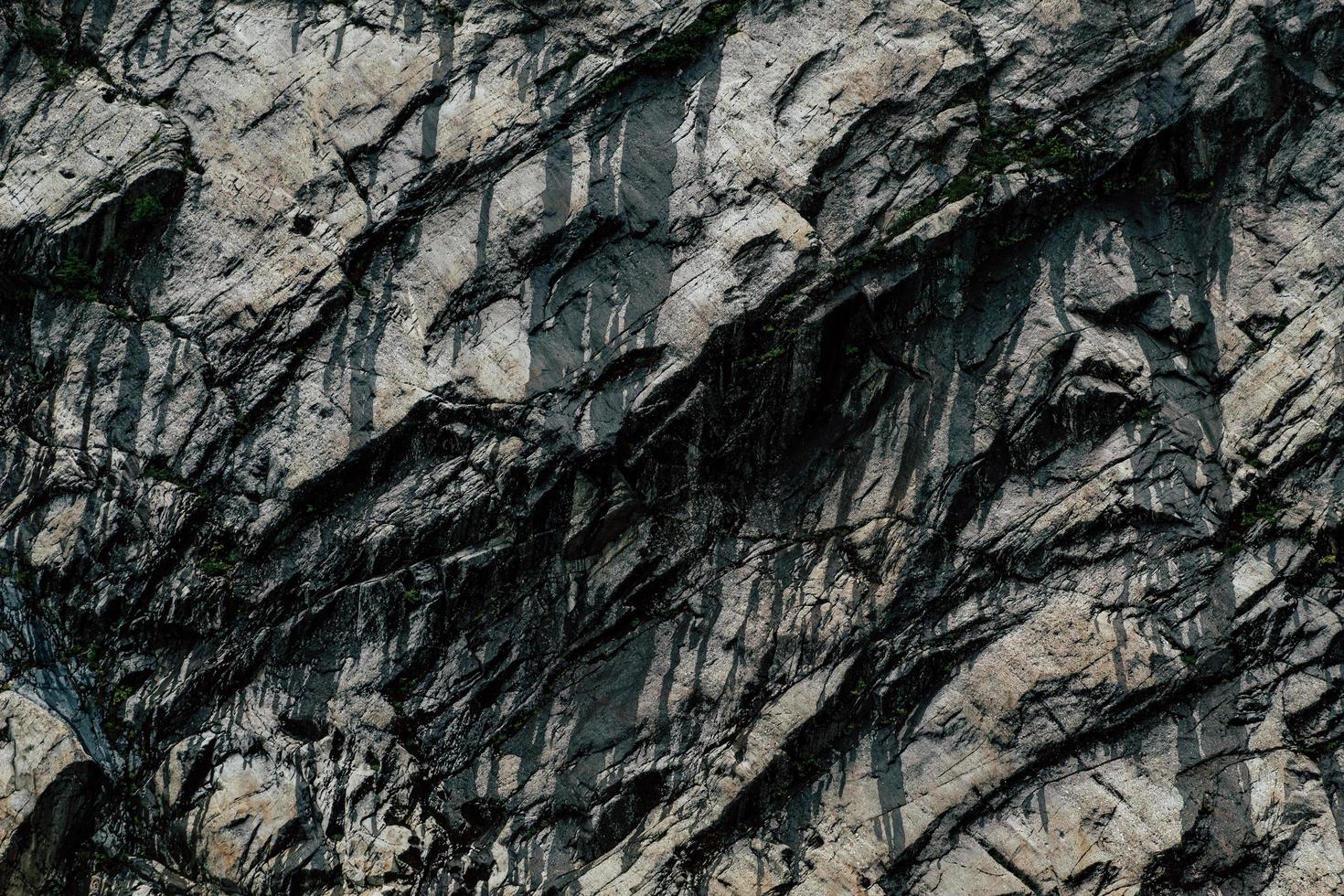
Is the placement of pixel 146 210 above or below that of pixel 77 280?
above

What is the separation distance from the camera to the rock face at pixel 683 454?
12523mm

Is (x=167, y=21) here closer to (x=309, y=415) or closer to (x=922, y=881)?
(x=309, y=415)

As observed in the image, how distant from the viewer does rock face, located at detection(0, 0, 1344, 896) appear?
12.5m

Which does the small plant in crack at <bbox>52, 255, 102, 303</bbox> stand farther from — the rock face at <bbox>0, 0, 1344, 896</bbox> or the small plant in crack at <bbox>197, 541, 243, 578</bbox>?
the small plant in crack at <bbox>197, 541, 243, 578</bbox>

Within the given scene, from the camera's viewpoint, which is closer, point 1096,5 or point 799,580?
point 799,580

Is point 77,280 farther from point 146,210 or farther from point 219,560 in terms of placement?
point 219,560

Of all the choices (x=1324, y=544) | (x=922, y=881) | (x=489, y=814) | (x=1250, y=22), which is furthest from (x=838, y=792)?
(x=1250, y=22)

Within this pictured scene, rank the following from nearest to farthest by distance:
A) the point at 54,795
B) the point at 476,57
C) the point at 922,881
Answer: the point at 922,881 → the point at 54,795 → the point at 476,57

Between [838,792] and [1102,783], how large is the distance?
3288mm

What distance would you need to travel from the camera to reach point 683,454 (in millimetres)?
13906

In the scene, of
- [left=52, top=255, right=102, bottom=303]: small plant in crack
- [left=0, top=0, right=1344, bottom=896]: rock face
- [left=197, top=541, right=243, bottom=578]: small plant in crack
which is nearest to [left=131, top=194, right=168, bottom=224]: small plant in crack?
[left=0, top=0, right=1344, bottom=896]: rock face

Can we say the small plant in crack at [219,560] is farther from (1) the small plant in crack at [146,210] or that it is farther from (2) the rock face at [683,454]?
(1) the small plant in crack at [146,210]

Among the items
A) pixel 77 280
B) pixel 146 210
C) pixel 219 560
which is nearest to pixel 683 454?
pixel 219 560

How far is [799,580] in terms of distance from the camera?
538 inches
